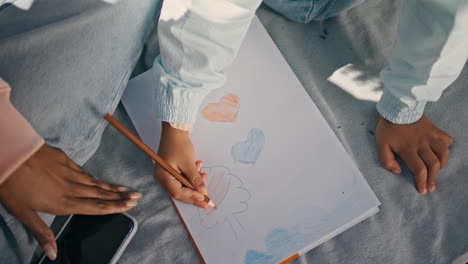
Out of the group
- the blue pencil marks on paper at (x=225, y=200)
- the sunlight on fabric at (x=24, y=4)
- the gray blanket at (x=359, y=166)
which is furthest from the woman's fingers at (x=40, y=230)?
the sunlight on fabric at (x=24, y=4)

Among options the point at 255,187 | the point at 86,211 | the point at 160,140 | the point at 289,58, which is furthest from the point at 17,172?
the point at 289,58

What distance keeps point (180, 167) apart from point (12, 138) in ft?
0.87

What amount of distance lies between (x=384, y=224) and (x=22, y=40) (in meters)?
0.68

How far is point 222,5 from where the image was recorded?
1.92 ft

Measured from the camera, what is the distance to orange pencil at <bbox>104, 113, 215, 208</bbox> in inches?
24.8

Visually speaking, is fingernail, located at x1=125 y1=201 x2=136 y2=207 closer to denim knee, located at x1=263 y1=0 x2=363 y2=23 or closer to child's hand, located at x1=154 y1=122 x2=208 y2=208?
child's hand, located at x1=154 y1=122 x2=208 y2=208

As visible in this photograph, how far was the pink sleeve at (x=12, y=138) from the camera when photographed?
2.10 ft

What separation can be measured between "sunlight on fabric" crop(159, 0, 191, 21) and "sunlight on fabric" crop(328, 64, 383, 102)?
33cm

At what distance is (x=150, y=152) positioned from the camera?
65 cm

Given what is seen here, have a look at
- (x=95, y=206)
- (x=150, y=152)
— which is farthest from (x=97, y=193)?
(x=150, y=152)

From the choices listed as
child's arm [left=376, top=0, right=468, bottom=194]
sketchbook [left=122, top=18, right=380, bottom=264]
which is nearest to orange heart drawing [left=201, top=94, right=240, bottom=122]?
sketchbook [left=122, top=18, right=380, bottom=264]

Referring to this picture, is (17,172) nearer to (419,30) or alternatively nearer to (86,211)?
(86,211)

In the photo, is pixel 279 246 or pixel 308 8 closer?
pixel 279 246

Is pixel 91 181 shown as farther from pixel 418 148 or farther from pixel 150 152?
pixel 418 148
